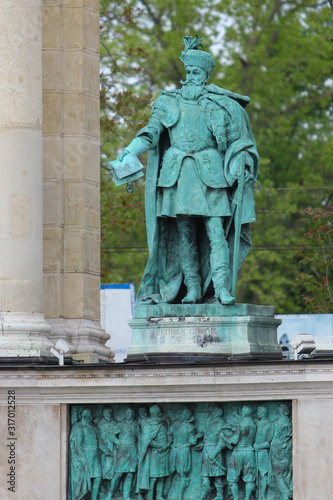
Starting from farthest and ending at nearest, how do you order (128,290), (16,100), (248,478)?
(128,290) < (16,100) < (248,478)

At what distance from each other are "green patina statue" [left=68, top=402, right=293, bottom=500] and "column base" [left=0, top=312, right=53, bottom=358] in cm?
129

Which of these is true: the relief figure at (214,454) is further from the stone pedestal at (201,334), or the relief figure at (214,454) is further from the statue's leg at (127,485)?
the statue's leg at (127,485)

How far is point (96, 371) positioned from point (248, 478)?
2.29 m

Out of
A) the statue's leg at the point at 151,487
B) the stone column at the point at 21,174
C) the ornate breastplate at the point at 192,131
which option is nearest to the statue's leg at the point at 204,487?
the statue's leg at the point at 151,487

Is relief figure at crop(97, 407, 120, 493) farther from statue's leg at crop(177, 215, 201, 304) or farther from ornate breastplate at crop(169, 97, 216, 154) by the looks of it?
ornate breastplate at crop(169, 97, 216, 154)

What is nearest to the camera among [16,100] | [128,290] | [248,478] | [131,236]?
[248,478]

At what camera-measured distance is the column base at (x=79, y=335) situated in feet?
73.7

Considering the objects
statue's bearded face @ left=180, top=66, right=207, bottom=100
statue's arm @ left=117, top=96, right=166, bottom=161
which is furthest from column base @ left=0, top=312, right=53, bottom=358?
statue's bearded face @ left=180, top=66, right=207, bottom=100

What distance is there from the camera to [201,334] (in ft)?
62.6

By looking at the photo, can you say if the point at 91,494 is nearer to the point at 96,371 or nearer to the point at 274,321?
the point at 96,371

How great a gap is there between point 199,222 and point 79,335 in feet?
11.4

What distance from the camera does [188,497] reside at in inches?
744

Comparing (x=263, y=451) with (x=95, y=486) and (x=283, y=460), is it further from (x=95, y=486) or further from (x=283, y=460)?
(x=95, y=486)

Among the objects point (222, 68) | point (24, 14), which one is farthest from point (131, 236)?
point (24, 14)
